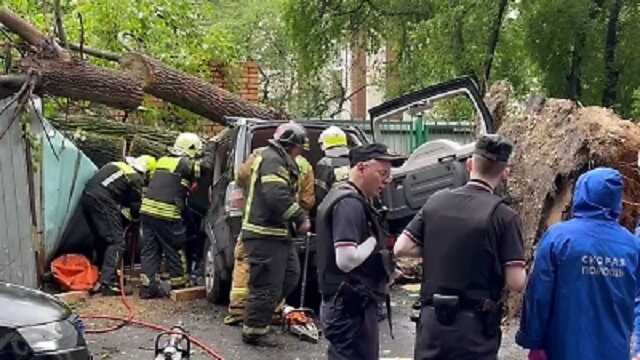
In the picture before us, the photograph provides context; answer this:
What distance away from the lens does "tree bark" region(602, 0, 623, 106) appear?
46.8ft

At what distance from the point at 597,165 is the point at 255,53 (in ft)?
56.8

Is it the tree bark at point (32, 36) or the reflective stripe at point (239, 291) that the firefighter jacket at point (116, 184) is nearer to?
the tree bark at point (32, 36)

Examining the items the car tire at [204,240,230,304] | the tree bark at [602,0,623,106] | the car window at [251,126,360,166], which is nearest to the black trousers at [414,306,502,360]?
the car window at [251,126,360,166]

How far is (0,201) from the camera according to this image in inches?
369

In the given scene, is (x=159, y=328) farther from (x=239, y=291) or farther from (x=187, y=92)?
(x=187, y=92)

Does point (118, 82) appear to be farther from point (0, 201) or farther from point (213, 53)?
point (213, 53)

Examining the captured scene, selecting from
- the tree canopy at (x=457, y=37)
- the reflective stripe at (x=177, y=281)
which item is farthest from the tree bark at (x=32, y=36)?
the tree canopy at (x=457, y=37)

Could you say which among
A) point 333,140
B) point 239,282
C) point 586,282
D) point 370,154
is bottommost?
point 239,282

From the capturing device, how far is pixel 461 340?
477 centimetres

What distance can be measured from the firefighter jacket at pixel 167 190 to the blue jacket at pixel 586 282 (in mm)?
5809

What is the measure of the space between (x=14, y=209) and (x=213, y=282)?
6.69ft

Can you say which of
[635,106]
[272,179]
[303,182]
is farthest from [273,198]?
[635,106]

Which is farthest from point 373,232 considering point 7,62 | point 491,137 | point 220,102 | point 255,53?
point 255,53

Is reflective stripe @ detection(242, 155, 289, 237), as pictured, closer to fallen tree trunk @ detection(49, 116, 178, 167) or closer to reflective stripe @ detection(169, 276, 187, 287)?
reflective stripe @ detection(169, 276, 187, 287)
